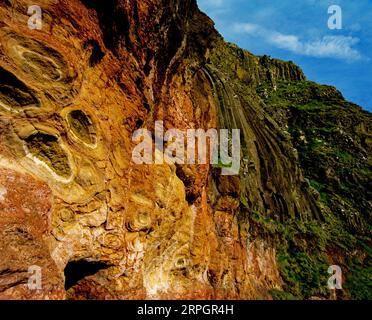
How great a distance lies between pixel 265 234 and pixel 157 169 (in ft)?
34.7

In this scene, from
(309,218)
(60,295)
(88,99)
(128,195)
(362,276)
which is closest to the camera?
(60,295)

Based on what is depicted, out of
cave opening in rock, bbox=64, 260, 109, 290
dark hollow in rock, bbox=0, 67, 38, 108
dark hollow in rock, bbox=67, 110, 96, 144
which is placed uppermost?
dark hollow in rock, bbox=0, 67, 38, 108

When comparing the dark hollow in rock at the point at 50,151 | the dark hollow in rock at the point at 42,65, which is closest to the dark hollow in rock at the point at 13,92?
the dark hollow in rock at the point at 42,65

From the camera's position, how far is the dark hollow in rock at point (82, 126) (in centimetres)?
570

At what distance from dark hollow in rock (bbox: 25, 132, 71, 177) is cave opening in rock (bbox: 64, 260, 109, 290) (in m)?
1.78

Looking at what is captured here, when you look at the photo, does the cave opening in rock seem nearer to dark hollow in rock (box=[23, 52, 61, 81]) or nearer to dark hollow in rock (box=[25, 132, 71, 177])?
dark hollow in rock (box=[25, 132, 71, 177])

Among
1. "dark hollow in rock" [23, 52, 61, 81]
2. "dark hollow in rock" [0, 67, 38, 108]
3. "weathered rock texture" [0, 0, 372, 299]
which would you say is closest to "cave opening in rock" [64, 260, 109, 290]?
"weathered rock texture" [0, 0, 372, 299]

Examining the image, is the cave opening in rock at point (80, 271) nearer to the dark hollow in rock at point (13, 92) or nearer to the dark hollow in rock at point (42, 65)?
the dark hollow in rock at point (13, 92)

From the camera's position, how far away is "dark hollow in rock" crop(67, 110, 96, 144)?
5699 millimetres

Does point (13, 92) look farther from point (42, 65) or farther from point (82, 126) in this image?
point (82, 126)

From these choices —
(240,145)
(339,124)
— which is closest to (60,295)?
(240,145)

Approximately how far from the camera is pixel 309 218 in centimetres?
2434

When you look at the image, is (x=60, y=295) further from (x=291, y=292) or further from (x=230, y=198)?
(x=291, y=292)

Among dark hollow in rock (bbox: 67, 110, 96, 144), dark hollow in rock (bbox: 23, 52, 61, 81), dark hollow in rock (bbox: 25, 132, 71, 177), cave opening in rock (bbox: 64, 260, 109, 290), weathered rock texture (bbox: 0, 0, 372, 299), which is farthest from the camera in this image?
cave opening in rock (bbox: 64, 260, 109, 290)
